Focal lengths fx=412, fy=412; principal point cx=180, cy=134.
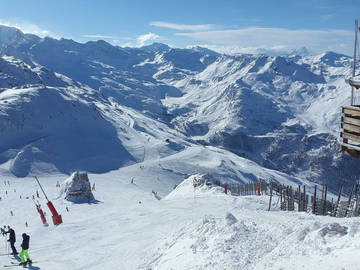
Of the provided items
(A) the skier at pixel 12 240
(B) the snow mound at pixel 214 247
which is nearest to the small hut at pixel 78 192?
(A) the skier at pixel 12 240

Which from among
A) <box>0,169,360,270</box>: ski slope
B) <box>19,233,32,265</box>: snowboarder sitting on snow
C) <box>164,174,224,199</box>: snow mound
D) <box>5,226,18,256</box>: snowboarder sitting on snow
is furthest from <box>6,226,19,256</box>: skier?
<box>164,174,224,199</box>: snow mound

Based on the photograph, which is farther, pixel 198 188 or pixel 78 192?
pixel 198 188

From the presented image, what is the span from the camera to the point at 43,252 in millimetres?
22156

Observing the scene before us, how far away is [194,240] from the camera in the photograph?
18.3m

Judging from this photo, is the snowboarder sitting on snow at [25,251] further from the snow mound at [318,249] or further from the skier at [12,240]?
the snow mound at [318,249]

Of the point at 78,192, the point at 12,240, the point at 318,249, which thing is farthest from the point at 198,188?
the point at 318,249

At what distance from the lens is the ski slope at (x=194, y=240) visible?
13.4 meters

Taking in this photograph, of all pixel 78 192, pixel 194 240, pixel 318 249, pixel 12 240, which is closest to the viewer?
pixel 318 249

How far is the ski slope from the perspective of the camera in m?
13.4

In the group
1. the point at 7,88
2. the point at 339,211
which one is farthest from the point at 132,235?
the point at 7,88

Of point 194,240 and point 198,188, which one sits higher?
point 194,240

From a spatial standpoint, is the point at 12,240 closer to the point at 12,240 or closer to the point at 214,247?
the point at 12,240

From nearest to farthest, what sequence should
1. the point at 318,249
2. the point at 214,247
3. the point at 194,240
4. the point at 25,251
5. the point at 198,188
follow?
the point at 318,249, the point at 214,247, the point at 194,240, the point at 25,251, the point at 198,188

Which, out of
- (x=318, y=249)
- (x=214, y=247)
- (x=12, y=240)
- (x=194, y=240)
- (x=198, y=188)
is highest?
(x=318, y=249)
